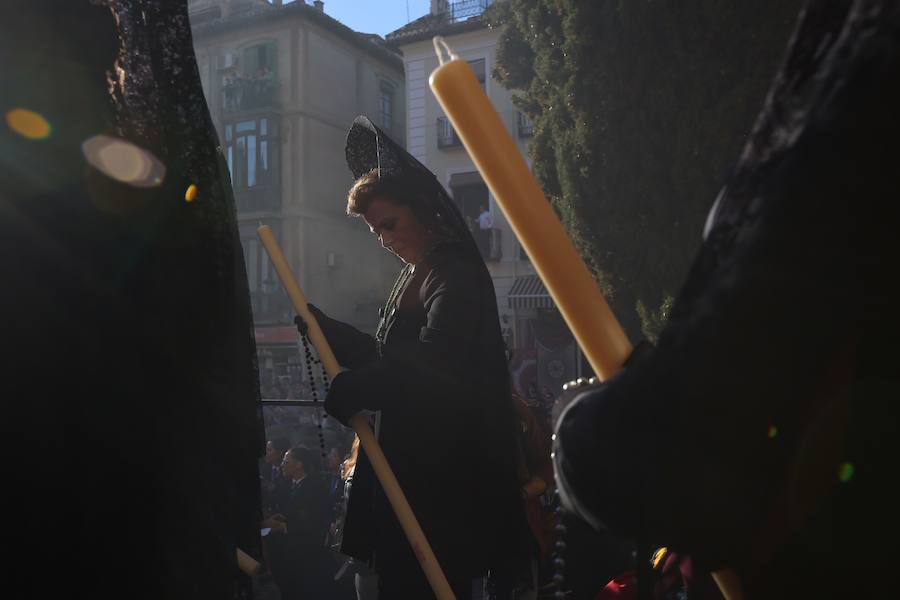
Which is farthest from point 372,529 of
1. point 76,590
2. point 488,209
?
point 488,209

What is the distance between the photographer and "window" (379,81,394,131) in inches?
1038

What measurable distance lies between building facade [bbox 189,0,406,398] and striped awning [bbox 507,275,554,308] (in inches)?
185

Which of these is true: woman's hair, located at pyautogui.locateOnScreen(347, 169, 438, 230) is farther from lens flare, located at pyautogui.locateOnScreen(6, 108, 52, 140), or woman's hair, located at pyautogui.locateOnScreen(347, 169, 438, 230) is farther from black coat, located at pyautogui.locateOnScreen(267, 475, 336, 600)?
black coat, located at pyautogui.locateOnScreen(267, 475, 336, 600)

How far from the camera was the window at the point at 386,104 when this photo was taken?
26375 mm

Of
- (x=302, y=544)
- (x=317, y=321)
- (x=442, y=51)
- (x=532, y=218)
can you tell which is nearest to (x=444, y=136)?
(x=302, y=544)

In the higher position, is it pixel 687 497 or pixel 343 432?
pixel 687 497

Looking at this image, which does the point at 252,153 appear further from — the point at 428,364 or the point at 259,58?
the point at 428,364

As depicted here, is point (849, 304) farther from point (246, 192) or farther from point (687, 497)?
point (246, 192)

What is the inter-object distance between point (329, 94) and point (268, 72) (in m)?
1.79

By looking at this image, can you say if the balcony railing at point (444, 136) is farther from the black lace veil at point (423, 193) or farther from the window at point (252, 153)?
the black lace veil at point (423, 193)

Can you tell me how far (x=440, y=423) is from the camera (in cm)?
266

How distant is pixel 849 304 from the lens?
74 cm

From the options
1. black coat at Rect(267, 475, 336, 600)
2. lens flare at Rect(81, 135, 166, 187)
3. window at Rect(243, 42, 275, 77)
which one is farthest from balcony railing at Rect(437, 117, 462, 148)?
lens flare at Rect(81, 135, 166, 187)

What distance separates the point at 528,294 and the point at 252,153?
31.3ft
